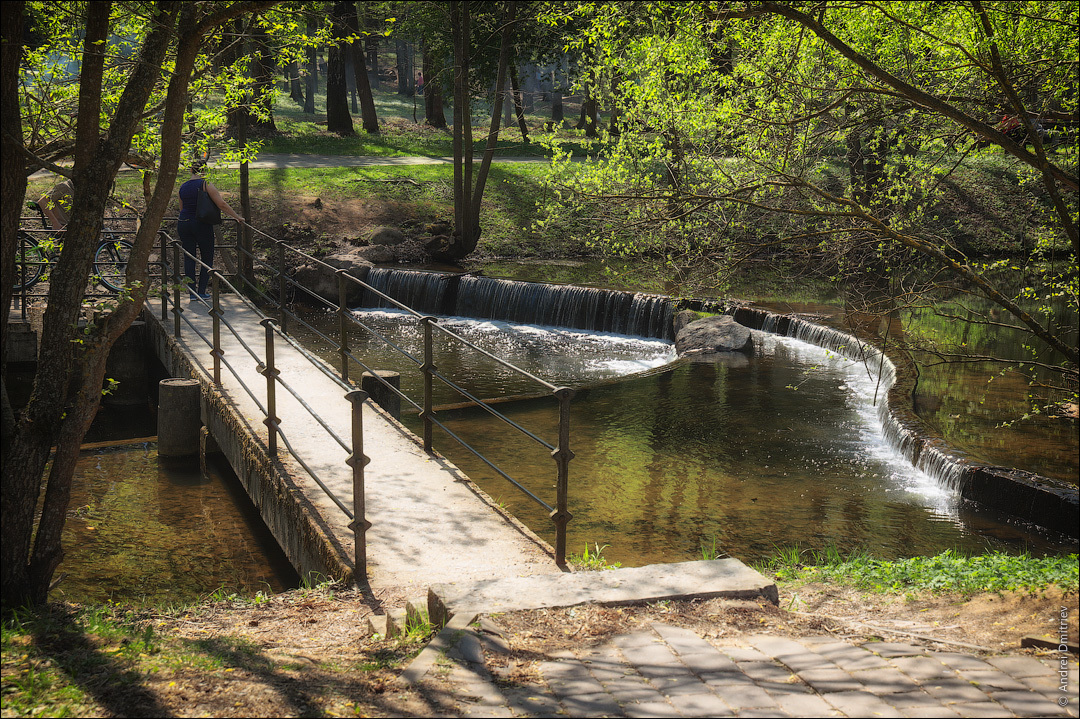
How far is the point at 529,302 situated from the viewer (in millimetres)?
18844

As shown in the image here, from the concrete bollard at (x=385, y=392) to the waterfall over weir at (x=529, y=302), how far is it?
9.54 meters

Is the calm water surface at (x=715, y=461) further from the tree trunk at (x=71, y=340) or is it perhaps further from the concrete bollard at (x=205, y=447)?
the tree trunk at (x=71, y=340)

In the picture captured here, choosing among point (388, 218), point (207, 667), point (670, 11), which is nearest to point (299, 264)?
point (388, 218)

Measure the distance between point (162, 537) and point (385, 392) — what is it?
235 centimetres

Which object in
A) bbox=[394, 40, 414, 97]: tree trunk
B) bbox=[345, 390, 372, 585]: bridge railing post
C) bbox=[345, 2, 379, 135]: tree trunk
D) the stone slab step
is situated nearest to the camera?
the stone slab step

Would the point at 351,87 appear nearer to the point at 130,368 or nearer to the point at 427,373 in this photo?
the point at 130,368

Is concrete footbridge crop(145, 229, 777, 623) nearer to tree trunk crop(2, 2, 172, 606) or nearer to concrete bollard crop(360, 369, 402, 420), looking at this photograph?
concrete bollard crop(360, 369, 402, 420)

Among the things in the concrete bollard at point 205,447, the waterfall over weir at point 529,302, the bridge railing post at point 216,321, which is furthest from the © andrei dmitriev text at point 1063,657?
the waterfall over weir at point 529,302

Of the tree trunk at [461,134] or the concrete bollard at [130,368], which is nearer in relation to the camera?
the concrete bollard at [130,368]

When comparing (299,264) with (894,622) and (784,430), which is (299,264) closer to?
(784,430)

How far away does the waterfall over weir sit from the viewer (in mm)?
17750

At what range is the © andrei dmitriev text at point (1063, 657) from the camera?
3193mm

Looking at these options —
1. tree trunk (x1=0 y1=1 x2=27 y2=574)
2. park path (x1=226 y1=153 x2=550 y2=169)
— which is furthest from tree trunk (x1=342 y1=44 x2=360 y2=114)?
tree trunk (x1=0 y1=1 x2=27 y2=574)

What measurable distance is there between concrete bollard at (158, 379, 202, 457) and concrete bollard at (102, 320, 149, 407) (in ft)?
10.6
